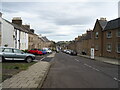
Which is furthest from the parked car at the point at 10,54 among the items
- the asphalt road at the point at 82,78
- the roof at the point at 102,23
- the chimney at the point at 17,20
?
the chimney at the point at 17,20

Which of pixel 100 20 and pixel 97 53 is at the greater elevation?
pixel 100 20

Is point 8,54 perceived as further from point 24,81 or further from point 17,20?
point 17,20

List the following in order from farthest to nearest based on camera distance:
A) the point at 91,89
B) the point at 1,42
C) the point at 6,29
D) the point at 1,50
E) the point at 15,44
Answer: the point at 15,44 → the point at 6,29 → the point at 1,42 → the point at 1,50 → the point at 91,89

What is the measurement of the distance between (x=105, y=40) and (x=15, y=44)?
19.5 m

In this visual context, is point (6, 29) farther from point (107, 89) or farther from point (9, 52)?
point (107, 89)

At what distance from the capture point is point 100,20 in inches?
1505

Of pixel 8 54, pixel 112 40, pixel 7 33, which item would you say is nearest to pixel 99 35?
pixel 112 40

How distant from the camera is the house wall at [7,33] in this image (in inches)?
1176

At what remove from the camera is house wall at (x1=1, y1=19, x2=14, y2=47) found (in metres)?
29.9

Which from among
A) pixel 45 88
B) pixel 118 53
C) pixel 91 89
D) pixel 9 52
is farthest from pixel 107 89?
pixel 118 53

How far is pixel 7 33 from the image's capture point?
3117cm

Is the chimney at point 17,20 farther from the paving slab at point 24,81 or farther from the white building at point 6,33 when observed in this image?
the paving slab at point 24,81

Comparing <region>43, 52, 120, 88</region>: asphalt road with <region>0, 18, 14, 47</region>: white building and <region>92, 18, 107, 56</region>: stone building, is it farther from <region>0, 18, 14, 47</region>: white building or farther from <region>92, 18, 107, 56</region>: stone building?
<region>92, 18, 107, 56</region>: stone building

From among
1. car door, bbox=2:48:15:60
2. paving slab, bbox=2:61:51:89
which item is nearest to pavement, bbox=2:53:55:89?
paving slab, bbox=2:61:51:89
